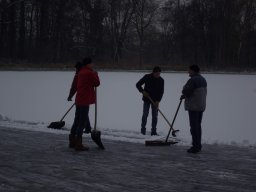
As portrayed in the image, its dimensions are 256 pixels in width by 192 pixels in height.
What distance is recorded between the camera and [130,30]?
68.3 meters

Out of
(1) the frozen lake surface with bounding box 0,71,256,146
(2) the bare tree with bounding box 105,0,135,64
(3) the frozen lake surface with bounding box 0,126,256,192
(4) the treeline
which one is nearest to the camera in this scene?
(3) the frozen lake surface with bounding box 0,126,256,192

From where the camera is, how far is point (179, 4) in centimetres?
6794

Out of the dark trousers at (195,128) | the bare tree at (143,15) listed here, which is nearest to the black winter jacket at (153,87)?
the dark trousers at (195,128)

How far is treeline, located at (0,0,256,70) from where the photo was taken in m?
62.5

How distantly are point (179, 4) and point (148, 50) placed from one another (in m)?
7.76

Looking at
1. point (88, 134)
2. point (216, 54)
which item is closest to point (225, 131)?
point (88, 134)

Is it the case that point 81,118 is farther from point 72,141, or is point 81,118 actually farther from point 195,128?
point 195,128

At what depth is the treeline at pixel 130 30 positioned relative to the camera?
62.5 m

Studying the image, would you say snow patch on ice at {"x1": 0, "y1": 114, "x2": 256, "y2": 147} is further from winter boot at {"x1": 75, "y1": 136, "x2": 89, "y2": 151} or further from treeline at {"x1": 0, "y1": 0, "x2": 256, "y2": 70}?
treeline at {"x1": 0, "y1": 0, "x2": 256, "y2": 70}

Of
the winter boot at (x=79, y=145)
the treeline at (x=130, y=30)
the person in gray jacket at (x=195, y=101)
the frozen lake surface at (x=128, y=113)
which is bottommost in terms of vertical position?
the frozen lake surface at (x=128, y=113)

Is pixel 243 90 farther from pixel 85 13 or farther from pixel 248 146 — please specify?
pixel 85 13

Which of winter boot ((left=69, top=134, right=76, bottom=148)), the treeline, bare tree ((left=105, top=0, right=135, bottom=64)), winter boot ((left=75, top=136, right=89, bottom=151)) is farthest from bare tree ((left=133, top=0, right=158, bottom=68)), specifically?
winter boot ((left=75, top=136, right=89, bottom=151))

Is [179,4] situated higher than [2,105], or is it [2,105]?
[179,4]

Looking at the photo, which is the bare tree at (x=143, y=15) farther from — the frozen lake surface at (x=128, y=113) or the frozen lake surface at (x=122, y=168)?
the frozen lake surface at (x=122, y=168)
